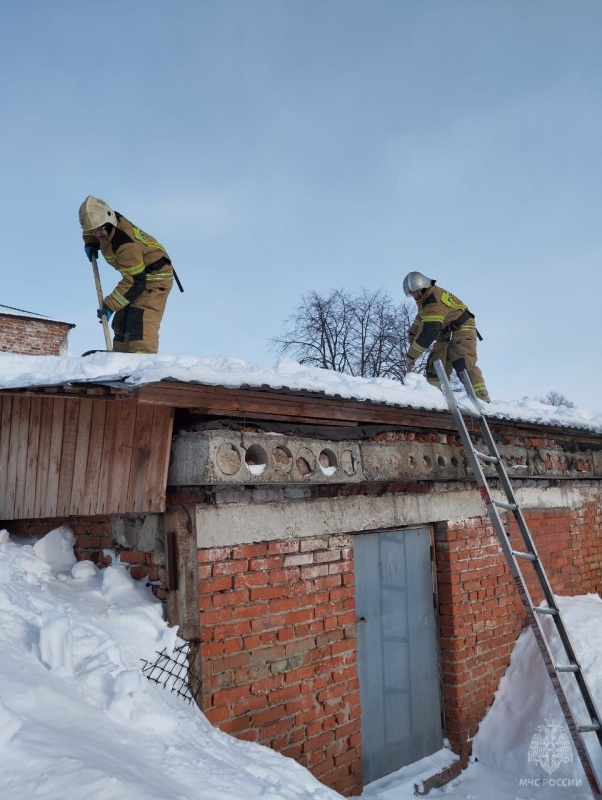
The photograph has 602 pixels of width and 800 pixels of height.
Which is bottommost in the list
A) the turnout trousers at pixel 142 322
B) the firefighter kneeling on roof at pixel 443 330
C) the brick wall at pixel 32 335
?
the turnout trousers at pixel 142 322

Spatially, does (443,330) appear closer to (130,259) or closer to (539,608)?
(130,259)

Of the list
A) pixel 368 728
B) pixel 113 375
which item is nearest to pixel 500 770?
pixel 368 728

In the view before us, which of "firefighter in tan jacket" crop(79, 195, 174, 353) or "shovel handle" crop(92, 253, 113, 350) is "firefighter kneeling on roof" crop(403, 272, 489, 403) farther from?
"shovel handle" crop(92, 253, 113, 350)

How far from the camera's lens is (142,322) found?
17.6 feet

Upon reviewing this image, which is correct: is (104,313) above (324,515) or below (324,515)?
above

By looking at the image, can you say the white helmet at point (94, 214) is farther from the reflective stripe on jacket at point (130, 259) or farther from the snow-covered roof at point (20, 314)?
the snow-covered roof at point (20, 314)

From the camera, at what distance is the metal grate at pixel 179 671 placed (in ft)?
10.3

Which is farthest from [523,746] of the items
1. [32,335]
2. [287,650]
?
[32,335]

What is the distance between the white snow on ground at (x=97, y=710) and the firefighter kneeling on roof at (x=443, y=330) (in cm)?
408

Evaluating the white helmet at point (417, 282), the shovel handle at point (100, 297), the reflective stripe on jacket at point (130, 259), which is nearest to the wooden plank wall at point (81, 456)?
the shovel handle at point (100, 297)

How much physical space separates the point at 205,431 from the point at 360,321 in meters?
19.7

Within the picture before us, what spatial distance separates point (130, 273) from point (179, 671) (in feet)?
10.7

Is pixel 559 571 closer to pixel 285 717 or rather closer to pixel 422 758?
pixel 422 758

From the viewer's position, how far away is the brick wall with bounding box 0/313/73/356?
53.2ft
